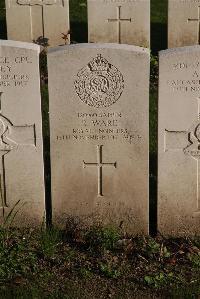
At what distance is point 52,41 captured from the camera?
10680 millimetres

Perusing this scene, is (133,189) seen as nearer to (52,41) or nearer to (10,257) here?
(10,257)

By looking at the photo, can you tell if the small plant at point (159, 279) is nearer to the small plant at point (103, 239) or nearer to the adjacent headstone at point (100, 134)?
the small plant at point (103, 239)

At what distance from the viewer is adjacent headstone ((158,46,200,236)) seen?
5.28m

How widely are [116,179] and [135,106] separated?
2.23ft

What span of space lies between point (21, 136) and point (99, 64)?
894mm

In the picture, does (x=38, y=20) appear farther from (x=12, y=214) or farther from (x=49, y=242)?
(x=49, y=242)

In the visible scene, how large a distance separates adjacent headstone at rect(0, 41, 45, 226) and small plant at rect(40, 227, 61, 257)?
338 mm

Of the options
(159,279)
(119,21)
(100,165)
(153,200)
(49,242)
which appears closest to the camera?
(159,279)

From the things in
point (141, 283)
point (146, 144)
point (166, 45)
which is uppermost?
point (166, 45)

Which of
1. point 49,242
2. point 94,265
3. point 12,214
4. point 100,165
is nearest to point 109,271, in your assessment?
point 94,265

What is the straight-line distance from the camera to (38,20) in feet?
34.6

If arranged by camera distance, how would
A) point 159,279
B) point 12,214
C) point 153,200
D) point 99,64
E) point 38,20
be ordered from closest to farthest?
point 159,279 → point 99,64 → point 12,214 → point 153,200 → point 38,20

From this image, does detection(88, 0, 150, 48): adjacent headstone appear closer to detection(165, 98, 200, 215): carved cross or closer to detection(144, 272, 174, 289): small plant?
detection(165, 98, 200, 215): carved cross

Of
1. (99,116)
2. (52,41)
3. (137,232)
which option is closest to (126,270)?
(137,232)
